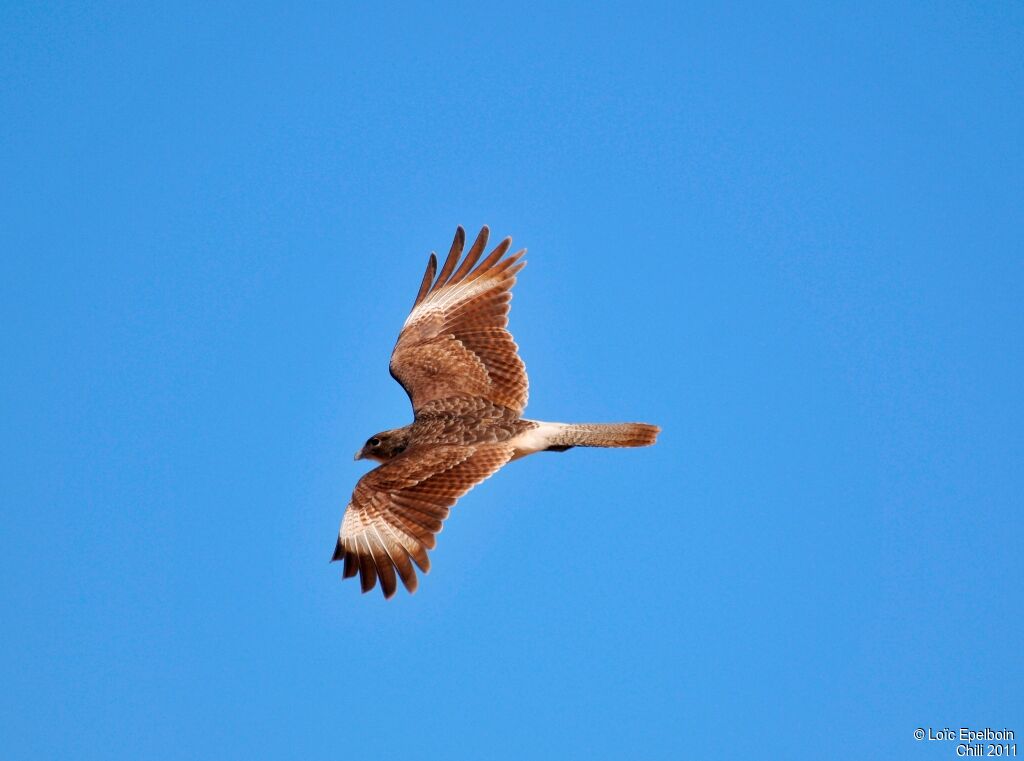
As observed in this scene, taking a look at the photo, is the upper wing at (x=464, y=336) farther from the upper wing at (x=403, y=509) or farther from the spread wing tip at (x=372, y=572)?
the spread wing tip at (x=372, y=572)

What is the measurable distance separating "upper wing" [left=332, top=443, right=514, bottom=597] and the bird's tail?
2.52ft

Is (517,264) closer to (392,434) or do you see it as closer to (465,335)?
(465,335)

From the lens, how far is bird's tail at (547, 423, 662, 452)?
16.0m

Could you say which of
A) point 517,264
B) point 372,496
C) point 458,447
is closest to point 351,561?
point 372,496

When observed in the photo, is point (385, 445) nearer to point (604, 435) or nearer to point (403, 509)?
point (403, 509)

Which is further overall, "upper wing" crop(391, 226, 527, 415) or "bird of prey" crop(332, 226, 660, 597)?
"upper wing" crop(391, 226, 527, 415)

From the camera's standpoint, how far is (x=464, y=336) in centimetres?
1802

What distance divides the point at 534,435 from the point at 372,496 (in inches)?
84.0

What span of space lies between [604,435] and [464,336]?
9.54ft

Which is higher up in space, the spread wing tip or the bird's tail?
the bird's tail

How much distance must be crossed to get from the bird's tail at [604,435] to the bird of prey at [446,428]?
0.01m

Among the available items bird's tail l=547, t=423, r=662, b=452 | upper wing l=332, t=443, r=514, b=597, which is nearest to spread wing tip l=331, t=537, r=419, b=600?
upper wing l=332, t=443, r=514, b=597

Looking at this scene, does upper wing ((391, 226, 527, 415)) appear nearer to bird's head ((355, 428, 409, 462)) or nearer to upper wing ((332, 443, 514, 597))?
bird's head ((355, 428, 409, 462))

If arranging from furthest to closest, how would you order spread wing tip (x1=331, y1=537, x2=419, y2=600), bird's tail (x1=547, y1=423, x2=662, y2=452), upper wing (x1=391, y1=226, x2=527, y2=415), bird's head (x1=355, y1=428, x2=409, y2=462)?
upper wing (x1=391, y1=226, x2=527, y2=415) → bird's head (x1=355, y1=428, x2=409, y2=462) → bird's tail (x1=547, y1=423, x2=662, y2=452) → spread wing tip (x1=331, y1=537, x2=419, y2=600)
